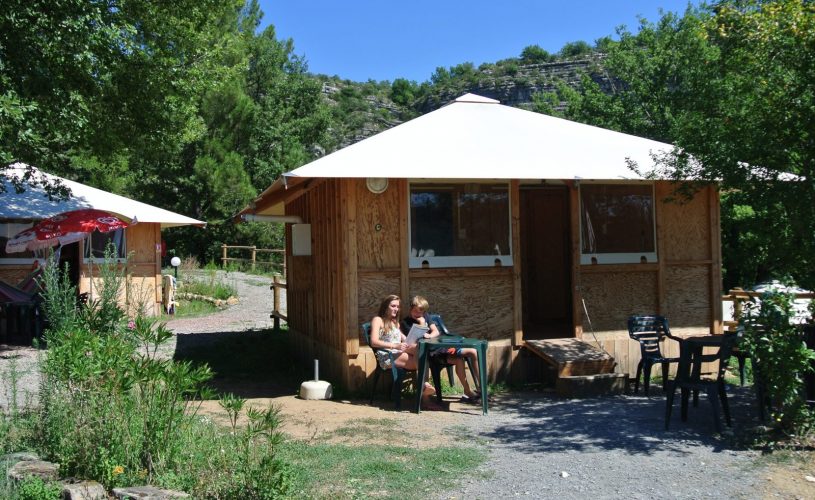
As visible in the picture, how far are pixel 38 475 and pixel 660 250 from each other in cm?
712

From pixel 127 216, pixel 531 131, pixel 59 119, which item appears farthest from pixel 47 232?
pixel 531 131

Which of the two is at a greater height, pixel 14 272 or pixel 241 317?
pixel 14 272

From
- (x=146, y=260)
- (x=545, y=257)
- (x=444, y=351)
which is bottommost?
(x=444, y=351)

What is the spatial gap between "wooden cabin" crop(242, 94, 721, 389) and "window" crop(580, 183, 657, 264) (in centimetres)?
1

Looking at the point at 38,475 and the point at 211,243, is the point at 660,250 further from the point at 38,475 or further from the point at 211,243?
the point at 211,243

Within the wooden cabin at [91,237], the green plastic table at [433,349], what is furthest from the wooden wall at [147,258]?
the green plastic table at [433,349]

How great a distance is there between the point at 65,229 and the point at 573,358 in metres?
8.69

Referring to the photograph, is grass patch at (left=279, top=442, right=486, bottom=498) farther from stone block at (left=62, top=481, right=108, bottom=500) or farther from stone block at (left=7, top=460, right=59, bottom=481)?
stone block at (left=7, top=460, right=59, bottom=481)

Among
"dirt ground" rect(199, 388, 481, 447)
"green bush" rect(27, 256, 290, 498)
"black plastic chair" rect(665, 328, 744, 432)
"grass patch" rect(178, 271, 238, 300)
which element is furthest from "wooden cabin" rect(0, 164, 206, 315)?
"black plastic chair" rect(665, 328, 744, 432)

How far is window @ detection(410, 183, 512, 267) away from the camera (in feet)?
27.7

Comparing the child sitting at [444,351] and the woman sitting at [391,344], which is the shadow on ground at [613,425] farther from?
the woman sitting at [391,344]

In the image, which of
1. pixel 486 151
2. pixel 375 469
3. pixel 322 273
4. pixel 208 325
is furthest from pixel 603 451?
pixel 208 325

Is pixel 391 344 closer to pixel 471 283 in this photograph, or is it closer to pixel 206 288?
pixel 471 283

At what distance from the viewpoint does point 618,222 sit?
30.0ft
